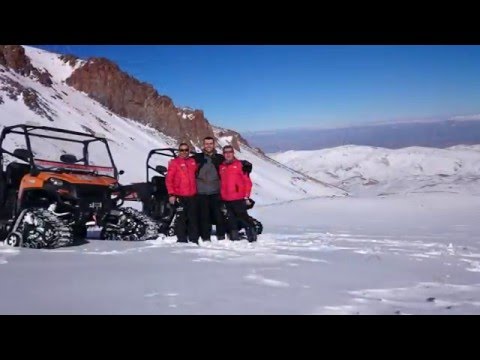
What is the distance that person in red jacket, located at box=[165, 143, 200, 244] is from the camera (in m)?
7.04

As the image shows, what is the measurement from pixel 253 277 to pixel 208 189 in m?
3.02

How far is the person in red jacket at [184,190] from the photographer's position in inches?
277

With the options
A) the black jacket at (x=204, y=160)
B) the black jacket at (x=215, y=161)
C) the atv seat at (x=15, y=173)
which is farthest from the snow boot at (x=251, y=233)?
the atv seat at (x=15, y=173)

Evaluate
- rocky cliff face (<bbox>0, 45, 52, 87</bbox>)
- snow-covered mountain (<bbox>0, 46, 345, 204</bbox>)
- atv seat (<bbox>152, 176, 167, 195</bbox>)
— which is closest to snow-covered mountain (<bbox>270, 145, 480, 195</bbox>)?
snow-covered mountain (<bbox>0, 46, 345, 204</bbox>)

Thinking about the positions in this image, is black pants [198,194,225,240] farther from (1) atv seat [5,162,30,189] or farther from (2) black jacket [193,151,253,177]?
(1) atv seat [5,162,30,189]

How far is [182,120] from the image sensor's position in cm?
5638

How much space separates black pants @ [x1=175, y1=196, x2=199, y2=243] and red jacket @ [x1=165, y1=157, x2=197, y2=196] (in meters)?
0.12

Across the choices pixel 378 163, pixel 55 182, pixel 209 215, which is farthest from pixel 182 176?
pixel 378 163

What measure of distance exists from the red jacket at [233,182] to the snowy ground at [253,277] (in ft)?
2.56

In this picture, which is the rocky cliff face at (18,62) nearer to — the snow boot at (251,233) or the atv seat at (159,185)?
the atv seat at (159,185)

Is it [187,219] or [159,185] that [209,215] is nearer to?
[187,219]
